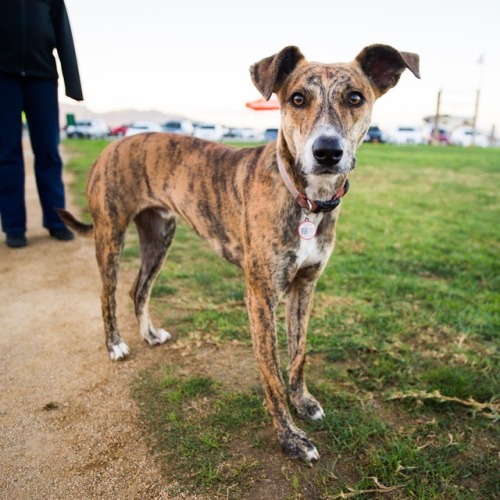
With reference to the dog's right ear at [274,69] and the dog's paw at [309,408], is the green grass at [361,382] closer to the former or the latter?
the dog's paw at [309,408]

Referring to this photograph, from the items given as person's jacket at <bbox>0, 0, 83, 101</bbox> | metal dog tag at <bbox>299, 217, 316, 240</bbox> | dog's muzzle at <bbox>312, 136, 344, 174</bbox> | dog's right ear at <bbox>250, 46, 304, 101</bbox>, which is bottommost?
metal dog tag at <bbox>299, 217, 316, 240</bbox>

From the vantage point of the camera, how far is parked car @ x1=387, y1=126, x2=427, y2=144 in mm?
47031

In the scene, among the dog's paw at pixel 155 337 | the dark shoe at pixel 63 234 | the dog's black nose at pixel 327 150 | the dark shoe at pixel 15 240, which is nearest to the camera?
the dog's black nose at pixel 327 150

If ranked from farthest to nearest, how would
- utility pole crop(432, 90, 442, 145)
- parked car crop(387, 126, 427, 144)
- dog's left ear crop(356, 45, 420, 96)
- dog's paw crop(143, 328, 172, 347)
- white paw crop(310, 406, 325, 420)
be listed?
parked car crop(387, 126, 427, 144) < utility pole crop(432, 90, 442, 145) < dog's paw crop(143, 328, 172, 347) < white paw crop(310, 406, 325, 420) < dog's left ear crop(356, 45, 420, 96)

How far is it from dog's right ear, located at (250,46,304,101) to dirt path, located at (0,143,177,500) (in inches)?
79.5

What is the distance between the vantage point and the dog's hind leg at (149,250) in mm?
3512

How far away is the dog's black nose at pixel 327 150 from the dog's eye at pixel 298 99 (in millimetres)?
368

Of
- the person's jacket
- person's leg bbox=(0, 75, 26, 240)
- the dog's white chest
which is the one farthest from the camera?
person's leg bbox=(0, 75, 26, 240)

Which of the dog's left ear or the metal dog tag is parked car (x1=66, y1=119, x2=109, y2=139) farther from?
the metal dog tag

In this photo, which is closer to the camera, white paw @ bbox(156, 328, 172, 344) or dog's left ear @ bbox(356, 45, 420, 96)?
dog's left ear @ bbox(356, 45, 420, 96)

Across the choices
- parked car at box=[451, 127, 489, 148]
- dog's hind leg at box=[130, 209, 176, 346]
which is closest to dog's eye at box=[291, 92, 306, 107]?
dog's hind leg at box=[130, 209, 176, 346]

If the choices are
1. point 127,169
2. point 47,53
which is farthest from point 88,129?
point 127,169

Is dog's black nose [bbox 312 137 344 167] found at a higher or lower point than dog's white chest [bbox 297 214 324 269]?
higher

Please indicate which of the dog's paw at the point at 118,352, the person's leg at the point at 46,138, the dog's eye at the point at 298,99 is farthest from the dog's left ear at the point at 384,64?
the person's leg at the point at 46,138
